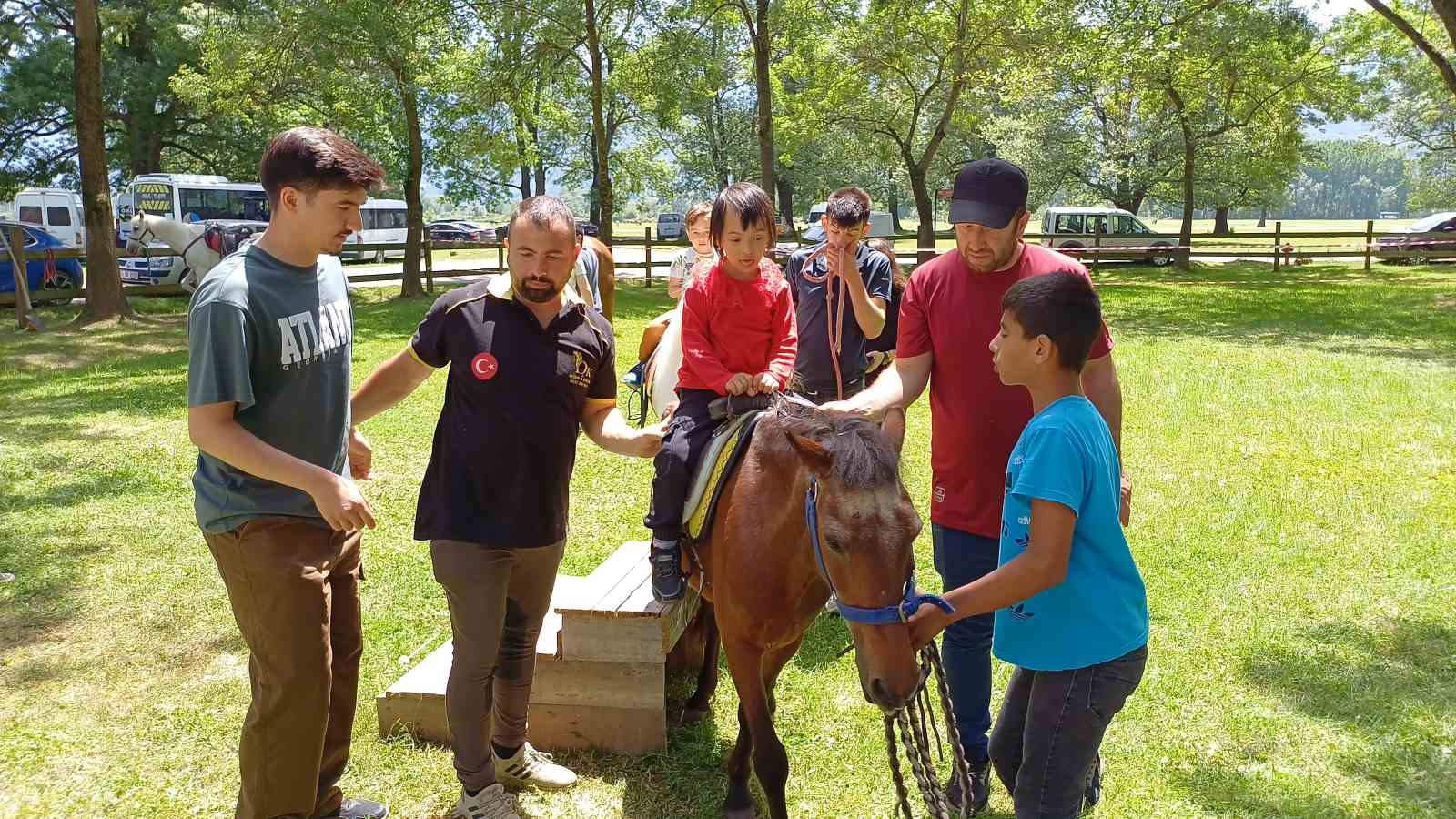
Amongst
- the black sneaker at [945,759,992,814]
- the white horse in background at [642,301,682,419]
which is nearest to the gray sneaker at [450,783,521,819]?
the black sneaker at [945,759,992,814]

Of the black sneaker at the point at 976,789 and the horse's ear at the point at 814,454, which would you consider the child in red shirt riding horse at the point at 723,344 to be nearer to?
the horse's ear at the point at 814,454

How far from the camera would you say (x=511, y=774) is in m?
3.80

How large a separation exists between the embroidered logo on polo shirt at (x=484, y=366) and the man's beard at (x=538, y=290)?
228 millimetres

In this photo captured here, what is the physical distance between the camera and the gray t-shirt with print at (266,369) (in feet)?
8.73

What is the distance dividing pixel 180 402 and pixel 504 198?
53.4 meters

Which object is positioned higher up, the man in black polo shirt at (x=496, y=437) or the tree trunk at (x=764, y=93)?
the tree trunk at (x=764, y=93)

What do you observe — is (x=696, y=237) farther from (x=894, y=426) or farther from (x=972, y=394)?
(x=894, y=426)

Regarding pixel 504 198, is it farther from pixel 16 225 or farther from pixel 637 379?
pixel 637 379

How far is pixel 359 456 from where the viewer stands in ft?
11.3

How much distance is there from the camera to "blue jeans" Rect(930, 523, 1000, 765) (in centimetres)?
344

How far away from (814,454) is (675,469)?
1050 mm

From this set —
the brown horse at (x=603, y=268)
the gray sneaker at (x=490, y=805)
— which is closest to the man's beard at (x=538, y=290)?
the gray sneaker at (x=490, y=805)

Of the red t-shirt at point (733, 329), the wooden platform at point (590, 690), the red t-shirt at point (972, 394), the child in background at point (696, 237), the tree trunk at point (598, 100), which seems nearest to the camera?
the red t-shirt at point (972, 394)

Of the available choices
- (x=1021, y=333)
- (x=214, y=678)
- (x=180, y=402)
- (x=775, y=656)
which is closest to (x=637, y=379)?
(x=214, y=678)
